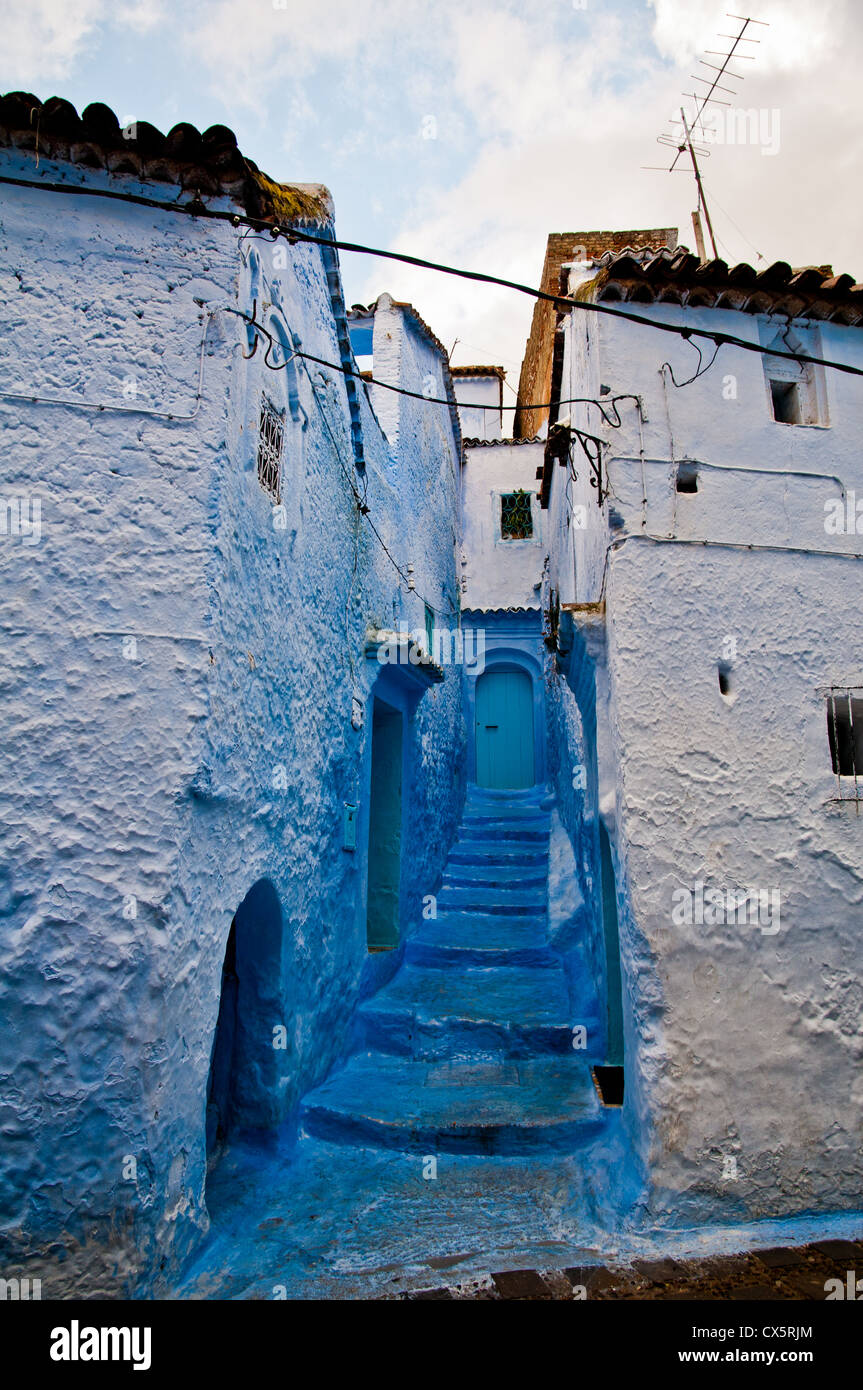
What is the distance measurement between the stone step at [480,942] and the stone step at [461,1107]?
5.74ft

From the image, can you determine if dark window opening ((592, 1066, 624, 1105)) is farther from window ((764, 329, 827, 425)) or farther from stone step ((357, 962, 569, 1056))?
window ((764, 329, 827, 425))

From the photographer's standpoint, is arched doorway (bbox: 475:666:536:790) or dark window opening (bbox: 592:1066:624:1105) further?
arched doorway (bbox: 475:666:536:790)

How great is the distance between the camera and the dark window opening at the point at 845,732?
14.9ft

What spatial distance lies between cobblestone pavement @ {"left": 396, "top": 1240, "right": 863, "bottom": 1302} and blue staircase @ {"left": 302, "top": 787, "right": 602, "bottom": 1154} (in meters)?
1.20

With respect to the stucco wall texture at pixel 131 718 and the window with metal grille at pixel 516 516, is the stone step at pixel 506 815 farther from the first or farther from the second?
the stucco wall texture at pixel 131 718

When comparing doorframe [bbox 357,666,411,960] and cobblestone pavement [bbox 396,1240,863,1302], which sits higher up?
doorframe [bbox 357,666,411,960]

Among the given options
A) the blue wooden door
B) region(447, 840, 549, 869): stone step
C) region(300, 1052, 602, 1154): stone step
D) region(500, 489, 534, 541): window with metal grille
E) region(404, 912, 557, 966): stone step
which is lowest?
region(300, 1052, 602, 1154): stone step

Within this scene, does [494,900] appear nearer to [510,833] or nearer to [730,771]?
[510,833]

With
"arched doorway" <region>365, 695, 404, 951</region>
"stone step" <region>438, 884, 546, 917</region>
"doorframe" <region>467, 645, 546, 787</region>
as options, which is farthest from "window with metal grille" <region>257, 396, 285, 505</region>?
"doorframe" <region>467, 645, 546, 787</region>

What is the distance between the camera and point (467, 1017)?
240 inches

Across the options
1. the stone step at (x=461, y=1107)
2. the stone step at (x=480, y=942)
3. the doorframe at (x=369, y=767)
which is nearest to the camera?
the stone step at (x=461, y=1107)

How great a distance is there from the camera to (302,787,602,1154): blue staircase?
4793 millimetres

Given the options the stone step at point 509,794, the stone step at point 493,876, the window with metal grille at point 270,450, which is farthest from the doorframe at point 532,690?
the window with metal grille at point 270,450
